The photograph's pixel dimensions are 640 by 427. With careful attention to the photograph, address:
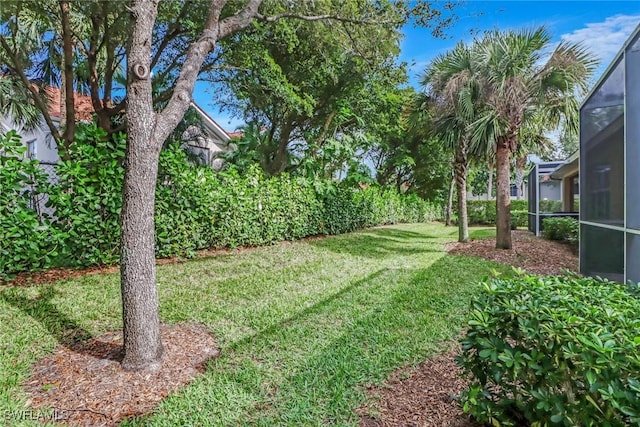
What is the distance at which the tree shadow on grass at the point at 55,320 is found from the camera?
9.84 feet

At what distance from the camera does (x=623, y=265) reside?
4074mm

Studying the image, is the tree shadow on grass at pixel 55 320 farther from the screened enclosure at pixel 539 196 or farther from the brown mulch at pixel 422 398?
the screened enclosure at pixel 539 196

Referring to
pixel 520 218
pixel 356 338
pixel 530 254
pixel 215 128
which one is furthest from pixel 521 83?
pixel 520 218

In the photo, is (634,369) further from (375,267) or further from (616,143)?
(375,267)

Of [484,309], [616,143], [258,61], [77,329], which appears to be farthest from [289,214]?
[484,309]

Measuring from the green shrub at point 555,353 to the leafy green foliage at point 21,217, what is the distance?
5.55 metres

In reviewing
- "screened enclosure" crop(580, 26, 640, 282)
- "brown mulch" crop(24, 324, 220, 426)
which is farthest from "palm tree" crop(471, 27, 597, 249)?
"brown mulch" crop(24, 324, 220, 426)

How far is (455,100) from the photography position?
8.57 meters

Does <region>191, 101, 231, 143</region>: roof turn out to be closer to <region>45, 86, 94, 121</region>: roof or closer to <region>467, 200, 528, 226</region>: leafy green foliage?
<region>45, 86, 94, 121</region>: roof

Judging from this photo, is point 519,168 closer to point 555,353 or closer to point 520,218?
point 520,218

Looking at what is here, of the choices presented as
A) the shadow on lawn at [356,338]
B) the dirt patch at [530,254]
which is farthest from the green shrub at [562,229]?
the shadow on lawn at [356,338]

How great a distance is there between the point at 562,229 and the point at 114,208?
41.0ft

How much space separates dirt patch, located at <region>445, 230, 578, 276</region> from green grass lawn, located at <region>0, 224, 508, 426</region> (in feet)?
4.89

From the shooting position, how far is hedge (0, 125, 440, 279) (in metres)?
4.65
